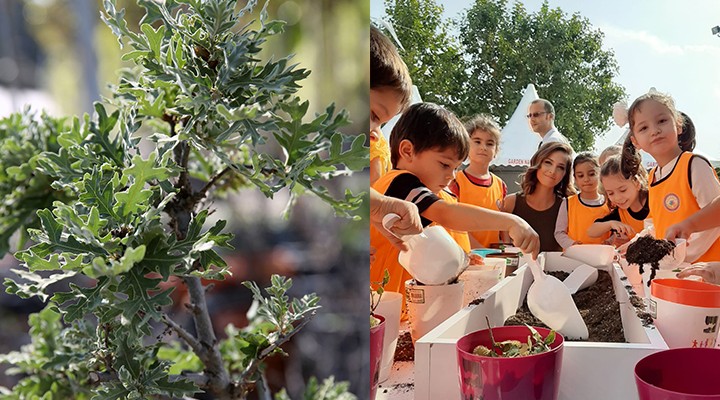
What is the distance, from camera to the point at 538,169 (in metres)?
1.09

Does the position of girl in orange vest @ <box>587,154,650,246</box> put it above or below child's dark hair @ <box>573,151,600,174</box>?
below

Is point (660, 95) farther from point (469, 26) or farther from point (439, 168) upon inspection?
point (439, 168)

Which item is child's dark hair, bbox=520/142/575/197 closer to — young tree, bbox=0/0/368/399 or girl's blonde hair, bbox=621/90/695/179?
girl's blonde hair, bbox=621/90/695/179

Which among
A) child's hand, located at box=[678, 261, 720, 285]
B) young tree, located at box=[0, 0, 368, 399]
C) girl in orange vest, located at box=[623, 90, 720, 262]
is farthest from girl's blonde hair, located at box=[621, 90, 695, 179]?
young tree, located at box=[0, 0, 368, 399]

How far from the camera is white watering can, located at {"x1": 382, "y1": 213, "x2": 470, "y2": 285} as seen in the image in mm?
616

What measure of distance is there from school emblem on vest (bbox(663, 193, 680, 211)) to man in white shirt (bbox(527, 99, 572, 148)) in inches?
8.4

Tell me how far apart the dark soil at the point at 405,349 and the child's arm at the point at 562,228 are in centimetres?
Result: 49

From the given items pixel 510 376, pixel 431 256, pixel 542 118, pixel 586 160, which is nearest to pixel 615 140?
pixel 586 160

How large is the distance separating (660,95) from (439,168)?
20.9 inches

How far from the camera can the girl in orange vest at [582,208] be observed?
106 cm

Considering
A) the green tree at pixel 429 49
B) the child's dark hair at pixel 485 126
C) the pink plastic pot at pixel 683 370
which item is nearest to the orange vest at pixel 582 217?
the child's dark hair at pixel 485 126

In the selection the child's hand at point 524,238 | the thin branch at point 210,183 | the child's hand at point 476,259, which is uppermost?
the thin branch at point 210,183

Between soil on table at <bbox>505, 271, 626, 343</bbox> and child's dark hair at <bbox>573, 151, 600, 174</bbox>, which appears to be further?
child's dark hair at <bbox>573, 151, 600, 174</bbox>

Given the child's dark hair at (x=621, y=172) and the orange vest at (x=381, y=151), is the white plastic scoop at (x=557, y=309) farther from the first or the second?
the child's dark hair at (x=621, y=172)
